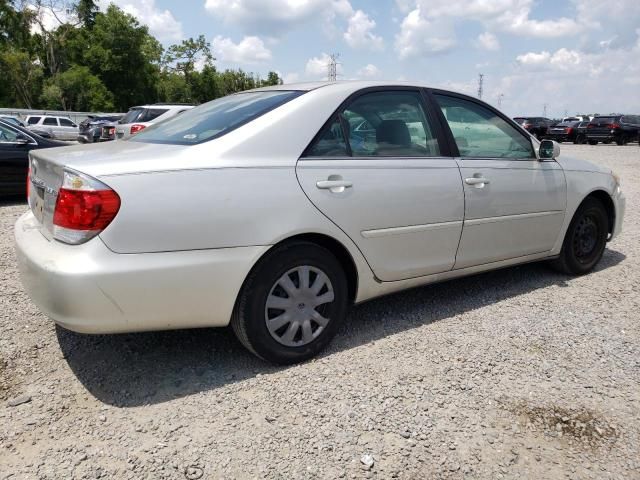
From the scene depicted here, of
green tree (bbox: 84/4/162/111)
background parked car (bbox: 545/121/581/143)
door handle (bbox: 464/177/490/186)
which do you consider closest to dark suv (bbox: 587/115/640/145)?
background parked car (bbox: 545/121/581/143)

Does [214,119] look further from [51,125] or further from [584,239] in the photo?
[51,125]

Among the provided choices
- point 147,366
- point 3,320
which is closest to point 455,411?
point 147,366

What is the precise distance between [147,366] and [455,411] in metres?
1.72

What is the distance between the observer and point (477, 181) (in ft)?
12.5

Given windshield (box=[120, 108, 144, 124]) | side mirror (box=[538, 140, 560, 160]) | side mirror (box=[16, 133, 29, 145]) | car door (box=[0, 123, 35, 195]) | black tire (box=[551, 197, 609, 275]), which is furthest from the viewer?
windshield (box=[120, 108, 144, 124])

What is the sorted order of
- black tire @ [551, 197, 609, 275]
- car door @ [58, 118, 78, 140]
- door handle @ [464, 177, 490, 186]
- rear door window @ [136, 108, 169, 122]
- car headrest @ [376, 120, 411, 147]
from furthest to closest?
car door @ [58, 118, 78, 140] < rear door window @ [136, 108, 169, 122] < black tire @ [551, 197, 609, 275] < door handle @ [464, 177, 490, 186] < car headrest @ [376, 120, 411, 147]

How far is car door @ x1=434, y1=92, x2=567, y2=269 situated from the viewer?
3832 millimetres

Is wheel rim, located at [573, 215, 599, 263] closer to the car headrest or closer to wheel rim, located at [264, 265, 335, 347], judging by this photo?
the car headrest

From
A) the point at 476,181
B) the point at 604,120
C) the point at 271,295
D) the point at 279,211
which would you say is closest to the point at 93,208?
the point at 279,211

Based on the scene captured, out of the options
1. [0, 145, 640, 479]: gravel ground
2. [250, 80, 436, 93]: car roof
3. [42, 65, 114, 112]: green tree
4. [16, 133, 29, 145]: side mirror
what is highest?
[42, 65, 114, 112]: green tree

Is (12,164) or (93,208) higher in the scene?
(93,208)

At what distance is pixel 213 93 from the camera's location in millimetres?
69750

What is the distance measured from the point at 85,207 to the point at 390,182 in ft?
5.72

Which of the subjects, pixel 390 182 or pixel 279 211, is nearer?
pixel 279 211
